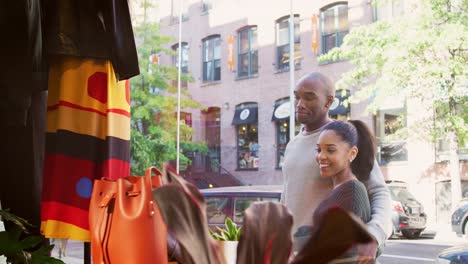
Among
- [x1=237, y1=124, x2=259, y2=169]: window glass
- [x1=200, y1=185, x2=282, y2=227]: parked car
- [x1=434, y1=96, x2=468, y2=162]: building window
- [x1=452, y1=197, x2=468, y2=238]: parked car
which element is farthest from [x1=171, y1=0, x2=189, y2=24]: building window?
[x1=200, y1=185, x2=282, y2=227]: parked car

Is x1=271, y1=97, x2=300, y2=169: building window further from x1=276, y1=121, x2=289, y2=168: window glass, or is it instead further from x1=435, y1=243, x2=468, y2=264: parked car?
x1=435, y1=243, x2=468, y2=264: parked car

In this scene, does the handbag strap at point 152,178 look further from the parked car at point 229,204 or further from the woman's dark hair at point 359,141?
the woman's dark hair at point 359,141

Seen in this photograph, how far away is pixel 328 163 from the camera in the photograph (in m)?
1.18

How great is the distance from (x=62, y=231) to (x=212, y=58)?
654cm

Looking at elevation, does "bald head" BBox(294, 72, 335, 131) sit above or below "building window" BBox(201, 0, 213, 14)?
below

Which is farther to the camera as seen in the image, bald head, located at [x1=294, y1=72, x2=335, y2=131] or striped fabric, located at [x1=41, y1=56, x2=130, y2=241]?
bald head, located at [x1=294, y1=72, x2=335, y2=131]

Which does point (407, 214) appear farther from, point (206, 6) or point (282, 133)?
point (206, 6)

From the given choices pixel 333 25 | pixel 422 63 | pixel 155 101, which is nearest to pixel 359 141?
pixel 422 63

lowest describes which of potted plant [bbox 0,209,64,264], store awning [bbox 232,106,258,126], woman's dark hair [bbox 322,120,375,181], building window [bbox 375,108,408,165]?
potted plant [bbox 0,209,64,264]

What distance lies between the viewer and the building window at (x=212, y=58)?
286 inches

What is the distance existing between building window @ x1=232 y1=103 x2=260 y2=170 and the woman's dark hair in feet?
A: 17.3

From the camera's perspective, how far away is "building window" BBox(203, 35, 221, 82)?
7.27 m

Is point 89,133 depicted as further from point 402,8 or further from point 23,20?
point 402,8

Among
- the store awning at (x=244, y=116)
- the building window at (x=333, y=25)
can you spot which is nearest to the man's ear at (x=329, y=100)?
the building window at (x=333, y=25)
